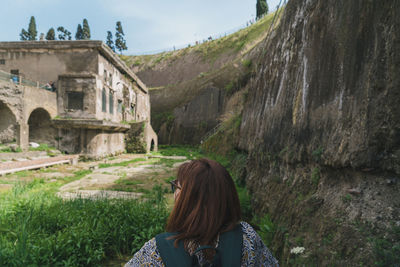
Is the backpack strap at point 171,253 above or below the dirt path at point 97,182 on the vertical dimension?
above

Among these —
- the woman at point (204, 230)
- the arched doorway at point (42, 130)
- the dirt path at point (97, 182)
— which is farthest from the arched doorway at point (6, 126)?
the woman at point (204, 230)

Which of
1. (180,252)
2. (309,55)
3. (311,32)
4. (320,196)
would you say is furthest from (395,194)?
(311,32)

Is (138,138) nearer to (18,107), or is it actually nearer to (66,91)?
(66,91)

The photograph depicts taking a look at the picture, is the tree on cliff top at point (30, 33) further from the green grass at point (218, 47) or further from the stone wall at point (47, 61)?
the stone wall at point (47, 61)

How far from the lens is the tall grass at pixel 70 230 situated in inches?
122

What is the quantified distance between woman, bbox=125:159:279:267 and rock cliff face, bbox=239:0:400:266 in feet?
4.06

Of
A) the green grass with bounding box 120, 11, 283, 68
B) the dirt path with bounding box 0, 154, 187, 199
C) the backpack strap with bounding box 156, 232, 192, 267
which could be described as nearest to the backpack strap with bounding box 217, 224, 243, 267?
the backpack strap with bounding box 156, 232, 192, 267

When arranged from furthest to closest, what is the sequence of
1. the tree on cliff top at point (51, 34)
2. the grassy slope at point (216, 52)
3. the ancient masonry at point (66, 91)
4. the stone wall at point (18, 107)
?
1. the tree on cliff top at point (51, 34)
2. the grassy slope at point (216, 52)
3. the ancient masonry at point (66, 91)
4. the stone wall at point (18, 107)

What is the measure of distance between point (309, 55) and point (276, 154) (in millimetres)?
1819

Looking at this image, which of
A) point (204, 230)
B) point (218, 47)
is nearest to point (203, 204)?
point (204, 230)

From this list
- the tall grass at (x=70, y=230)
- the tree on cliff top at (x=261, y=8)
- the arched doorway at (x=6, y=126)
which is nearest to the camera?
the tall grass at (x=70, y=230)

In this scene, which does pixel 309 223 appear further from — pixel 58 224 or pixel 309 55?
pixel 58 224

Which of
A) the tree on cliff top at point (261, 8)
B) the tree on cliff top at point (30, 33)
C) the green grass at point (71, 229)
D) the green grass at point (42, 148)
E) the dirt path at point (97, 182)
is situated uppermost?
the tree on cliff top at point (261, 8)

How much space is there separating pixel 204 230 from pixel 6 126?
16.1 m
